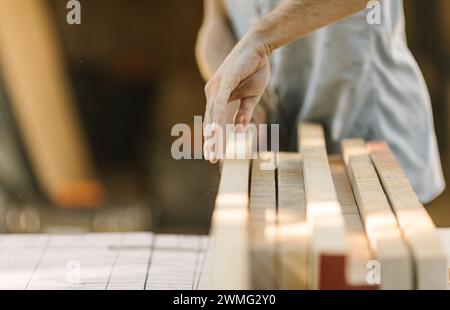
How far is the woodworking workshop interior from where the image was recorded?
90 centimetres

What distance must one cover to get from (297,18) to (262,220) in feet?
1.12

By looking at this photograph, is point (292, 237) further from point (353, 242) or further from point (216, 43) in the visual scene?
point (216, 43)

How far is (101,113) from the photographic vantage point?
10.9ft

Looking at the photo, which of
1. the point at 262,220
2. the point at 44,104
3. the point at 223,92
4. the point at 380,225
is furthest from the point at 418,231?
the point at 44,104

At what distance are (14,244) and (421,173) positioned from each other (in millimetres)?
728

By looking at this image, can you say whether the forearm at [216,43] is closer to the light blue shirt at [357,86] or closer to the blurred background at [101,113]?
the light blue shirt at [357,86]

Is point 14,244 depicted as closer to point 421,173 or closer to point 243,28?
point 243,28

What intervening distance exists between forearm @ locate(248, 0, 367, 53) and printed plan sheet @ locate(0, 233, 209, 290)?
1.29ft

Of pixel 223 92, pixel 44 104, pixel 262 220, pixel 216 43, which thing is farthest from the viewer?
pixel 44 104

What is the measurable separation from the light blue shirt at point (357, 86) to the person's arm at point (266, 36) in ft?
0.56

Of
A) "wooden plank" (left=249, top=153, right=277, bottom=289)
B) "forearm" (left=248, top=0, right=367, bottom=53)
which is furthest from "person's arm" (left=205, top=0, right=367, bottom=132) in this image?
"wooden plank" (left=249, top=153, right=277, bottom=289)

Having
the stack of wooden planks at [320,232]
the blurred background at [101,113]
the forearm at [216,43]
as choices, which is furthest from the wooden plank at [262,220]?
the blurred background at [101,113]

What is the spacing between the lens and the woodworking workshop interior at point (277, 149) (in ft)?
2.97
